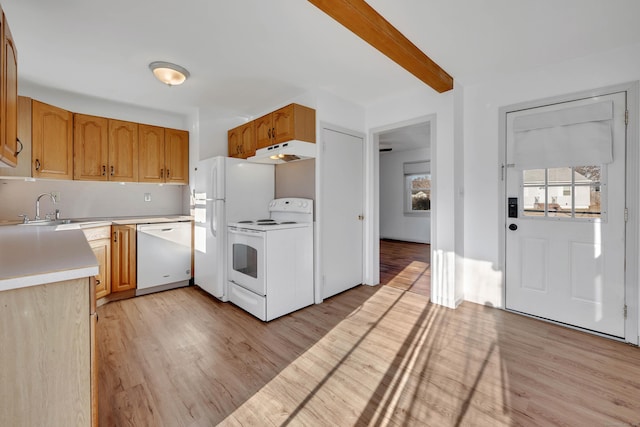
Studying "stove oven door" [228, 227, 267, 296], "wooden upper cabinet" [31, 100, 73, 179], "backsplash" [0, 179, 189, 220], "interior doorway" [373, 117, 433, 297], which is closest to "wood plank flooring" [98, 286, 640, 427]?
"stove oven door" [228, 227, 267, 296]

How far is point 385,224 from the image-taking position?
7969mm

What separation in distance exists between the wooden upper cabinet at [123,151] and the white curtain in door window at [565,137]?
175 inches

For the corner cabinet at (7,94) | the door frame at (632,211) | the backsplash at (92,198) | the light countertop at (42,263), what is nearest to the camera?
the light countertop at (42,263)

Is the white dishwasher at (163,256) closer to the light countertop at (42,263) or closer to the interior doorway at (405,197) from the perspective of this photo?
the light countertop at (42,263)

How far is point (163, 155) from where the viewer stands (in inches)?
154

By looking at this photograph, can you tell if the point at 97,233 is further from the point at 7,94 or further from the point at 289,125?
the point at 289,125

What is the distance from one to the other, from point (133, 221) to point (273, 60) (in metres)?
2.44

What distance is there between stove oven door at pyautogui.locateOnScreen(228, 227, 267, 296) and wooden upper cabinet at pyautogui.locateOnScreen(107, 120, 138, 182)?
5.51ft

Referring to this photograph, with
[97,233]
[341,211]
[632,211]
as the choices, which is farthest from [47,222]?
[632,211]

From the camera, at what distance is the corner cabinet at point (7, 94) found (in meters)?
1.39

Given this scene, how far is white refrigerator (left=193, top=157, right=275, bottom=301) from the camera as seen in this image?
3244 mm

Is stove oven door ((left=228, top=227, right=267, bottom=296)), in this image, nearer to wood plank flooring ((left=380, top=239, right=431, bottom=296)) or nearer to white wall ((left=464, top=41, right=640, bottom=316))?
wood plank flooring ((left=380, top=239, right=431, bottom=296))

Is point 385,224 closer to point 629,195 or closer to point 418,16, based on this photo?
point 629,195

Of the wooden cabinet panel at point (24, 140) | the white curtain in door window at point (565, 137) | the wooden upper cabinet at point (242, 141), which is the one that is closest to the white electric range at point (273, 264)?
the wooden upper cabinet at point (242, 141)
